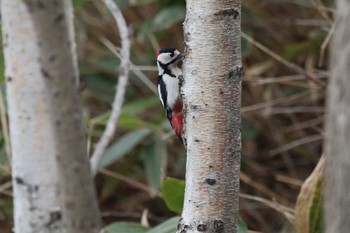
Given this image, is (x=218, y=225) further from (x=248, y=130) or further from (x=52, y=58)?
(x=248, y=130)

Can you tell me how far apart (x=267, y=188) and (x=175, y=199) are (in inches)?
48.6

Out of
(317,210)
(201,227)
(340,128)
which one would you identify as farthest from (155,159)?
(340,128)

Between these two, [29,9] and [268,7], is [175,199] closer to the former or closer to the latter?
[29,9]

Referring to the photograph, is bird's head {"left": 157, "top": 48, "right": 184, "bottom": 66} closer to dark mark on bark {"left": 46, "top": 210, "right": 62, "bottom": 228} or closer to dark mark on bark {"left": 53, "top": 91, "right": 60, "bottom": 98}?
dark mark on bark {"left": 46, "top": 210, "right": 62, "bottom": 228}

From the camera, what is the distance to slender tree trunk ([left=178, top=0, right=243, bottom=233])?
49.4 inches

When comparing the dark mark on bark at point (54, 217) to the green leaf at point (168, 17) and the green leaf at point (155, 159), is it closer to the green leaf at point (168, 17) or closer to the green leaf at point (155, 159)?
the green leaf at point (155, 159)

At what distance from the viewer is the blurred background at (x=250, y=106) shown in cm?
303

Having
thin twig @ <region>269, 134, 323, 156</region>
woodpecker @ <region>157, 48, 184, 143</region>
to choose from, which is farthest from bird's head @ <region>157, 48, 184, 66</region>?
thin twig @ <region>269, 134, 323, 156</region>

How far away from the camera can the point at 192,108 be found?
1.27 m

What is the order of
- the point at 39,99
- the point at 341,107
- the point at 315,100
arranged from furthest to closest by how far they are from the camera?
1. the point at 315,100
2. the point at 39,99
3. the point at 341,107

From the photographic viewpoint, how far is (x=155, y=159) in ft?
9.56

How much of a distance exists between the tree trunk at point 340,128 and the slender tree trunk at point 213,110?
398 millimetres

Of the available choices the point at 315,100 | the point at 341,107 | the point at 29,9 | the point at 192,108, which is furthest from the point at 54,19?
the point at 315,100

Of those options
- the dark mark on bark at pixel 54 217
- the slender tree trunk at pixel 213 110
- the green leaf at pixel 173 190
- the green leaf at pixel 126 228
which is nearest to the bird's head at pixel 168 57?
the green leaf at pixel 173 190
